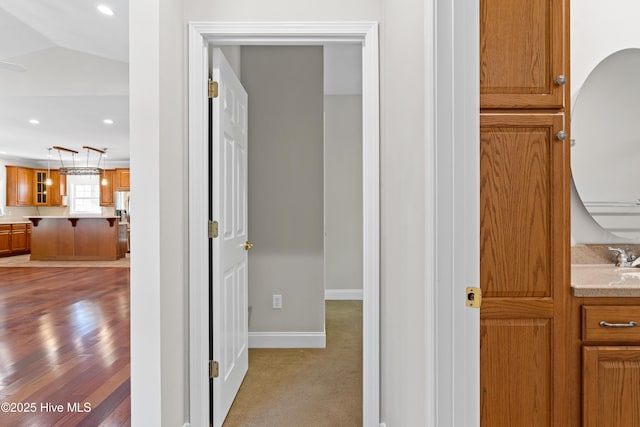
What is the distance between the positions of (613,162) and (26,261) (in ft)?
33.6

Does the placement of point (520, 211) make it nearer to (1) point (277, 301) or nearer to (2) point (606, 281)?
(2) point (606, 281)

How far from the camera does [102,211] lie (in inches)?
434

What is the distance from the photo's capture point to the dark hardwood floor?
2.17 metres

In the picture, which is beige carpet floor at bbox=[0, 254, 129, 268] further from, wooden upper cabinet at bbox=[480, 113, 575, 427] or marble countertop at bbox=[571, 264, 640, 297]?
marble countertop at bbox=[571, 264, 640, 297]

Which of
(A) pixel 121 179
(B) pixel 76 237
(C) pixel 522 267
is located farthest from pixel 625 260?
(A) pixel 121 179

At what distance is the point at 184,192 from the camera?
180 centimetres

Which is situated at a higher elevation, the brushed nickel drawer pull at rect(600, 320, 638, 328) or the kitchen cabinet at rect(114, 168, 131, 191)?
the kitchen cabinet at rect(114, 168, 131, 191)

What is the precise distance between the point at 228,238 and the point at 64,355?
201cm

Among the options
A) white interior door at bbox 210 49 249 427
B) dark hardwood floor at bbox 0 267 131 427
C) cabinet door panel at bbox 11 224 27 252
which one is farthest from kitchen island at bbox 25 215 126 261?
white interior door at bbox 210 49 249 427

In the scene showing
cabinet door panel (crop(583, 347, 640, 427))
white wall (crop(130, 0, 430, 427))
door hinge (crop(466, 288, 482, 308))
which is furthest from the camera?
cabinet door panel (crop(583, 347, 640, 427))

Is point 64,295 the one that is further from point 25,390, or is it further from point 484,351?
point 484,351

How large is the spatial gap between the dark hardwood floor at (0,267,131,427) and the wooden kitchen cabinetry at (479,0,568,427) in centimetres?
199

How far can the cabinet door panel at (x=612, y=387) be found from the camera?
144 cm

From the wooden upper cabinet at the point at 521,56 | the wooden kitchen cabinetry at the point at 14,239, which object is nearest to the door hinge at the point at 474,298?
the wooden upper cabinet at the point at 521,56
